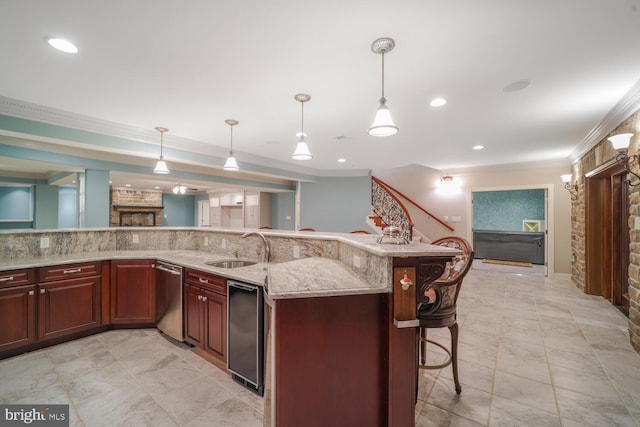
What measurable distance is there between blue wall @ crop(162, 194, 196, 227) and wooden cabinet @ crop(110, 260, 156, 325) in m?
9.83

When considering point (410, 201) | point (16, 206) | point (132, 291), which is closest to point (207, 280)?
point (132, 291)

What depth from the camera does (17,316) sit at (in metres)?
2.55

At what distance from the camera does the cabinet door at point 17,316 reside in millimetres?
2480

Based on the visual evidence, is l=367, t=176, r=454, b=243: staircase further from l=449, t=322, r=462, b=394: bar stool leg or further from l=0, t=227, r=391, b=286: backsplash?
l=449, t=322, r=462, b=394: bar stool leg

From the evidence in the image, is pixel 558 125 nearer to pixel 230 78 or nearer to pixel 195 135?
pixel 230 78

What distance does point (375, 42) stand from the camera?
1.96 meters

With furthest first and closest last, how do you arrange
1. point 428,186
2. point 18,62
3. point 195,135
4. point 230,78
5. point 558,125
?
point 428,186, point 195,135, point 558,125, point 230,78, point 18,62

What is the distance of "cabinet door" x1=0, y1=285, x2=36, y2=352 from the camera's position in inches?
97.7

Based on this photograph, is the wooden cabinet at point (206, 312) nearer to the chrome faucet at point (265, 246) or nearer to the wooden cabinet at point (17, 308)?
the chrome faucet at point (265, 246)

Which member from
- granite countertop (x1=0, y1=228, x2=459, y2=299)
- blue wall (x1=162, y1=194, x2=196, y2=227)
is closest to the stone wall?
granite countertop (x1=0, y1=228, x2=459, y2=299)

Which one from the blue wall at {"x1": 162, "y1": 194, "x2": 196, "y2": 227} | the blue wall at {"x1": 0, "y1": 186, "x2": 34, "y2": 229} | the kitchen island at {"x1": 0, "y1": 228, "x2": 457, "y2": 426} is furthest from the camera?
the blue wall at {"x1": 162, "y1": 194, "x2": 196, "y2": 227}

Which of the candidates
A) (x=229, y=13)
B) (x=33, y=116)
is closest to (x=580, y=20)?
(x=229, y=13)

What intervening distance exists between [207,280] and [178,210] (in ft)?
37.1

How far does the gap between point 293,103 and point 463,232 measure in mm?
5926
